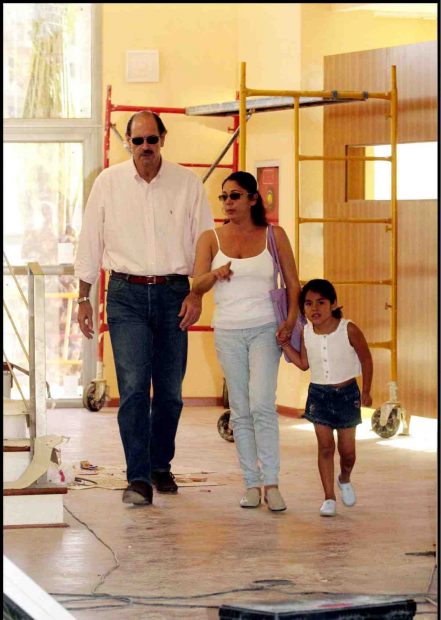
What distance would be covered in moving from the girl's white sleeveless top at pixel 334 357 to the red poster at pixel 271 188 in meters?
3.58

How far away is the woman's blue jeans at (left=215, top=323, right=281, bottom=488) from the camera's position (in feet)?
17.0

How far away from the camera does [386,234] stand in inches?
322

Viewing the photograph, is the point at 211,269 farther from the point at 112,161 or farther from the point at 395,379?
the point at 112,161

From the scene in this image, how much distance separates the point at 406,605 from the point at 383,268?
223 inches

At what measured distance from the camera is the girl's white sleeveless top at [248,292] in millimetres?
5184

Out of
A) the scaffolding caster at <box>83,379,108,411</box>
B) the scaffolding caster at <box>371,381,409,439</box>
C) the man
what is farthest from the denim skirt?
the scaffolding caster at <box>83,379,108,411</box>

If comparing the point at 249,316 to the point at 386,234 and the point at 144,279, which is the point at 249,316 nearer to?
the point at 144,279

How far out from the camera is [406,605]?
104 inches

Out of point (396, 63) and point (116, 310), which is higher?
point (396, 63)

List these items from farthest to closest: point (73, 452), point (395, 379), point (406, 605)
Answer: point (395, 379), point (73, 452), point (406, 605)

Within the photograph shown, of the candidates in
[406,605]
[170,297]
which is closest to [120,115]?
[170,297]

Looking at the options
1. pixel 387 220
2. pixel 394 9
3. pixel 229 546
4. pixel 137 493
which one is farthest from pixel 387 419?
pixel 229 546

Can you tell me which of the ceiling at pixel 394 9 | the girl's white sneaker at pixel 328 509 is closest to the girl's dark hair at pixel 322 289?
the girl's white sneaker at pixel 328 509

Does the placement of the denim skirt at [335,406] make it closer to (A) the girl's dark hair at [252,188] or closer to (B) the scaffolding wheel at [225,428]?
(A) the girl's dark hair at [252,188]
